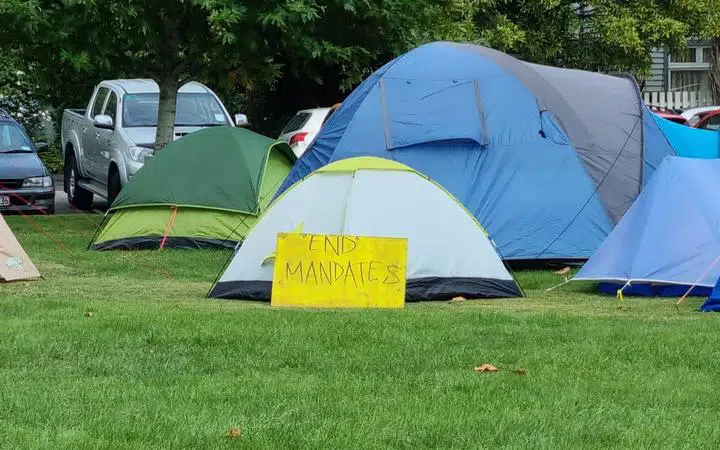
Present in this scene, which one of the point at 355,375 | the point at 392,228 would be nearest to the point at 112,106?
the point at 392,228

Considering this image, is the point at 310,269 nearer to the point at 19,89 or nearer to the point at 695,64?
the point at 19,89

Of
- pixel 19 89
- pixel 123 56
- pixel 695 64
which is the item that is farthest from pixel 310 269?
pixel 695 64

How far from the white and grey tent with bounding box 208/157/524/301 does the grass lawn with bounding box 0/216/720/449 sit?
0.38 m

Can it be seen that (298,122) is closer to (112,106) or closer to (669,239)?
(112,106)

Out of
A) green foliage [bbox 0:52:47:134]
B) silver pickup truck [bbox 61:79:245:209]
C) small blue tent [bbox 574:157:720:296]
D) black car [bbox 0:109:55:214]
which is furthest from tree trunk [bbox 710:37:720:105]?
small blue tent [bbox 574:157:720:296]

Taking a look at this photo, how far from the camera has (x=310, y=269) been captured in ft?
33.0

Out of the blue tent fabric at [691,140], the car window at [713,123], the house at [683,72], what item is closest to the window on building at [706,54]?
the house at [683,72]

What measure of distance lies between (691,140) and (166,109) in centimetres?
727

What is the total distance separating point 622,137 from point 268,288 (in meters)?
5.01

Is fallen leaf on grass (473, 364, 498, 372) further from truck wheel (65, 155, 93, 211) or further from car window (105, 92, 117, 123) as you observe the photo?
truck wheel (65, 155, 93, 211)

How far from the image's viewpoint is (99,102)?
67.4 ft

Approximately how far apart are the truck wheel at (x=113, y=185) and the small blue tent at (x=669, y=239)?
9550 millimetres

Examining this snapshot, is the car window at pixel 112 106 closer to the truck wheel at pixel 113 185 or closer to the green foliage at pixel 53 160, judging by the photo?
the truck wheel at pixel 113 185

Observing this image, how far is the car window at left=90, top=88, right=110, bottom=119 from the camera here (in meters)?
20.3
